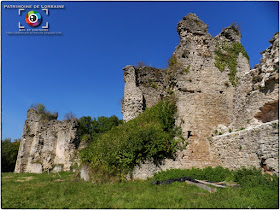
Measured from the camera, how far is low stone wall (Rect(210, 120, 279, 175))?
19.3 ft

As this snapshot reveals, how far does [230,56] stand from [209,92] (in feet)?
8.74

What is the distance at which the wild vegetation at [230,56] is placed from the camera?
997cm

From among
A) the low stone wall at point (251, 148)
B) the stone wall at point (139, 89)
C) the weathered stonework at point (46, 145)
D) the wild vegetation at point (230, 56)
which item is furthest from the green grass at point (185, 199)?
the weathered stonework at point (46, 145)

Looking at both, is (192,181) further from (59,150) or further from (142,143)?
(59,150)

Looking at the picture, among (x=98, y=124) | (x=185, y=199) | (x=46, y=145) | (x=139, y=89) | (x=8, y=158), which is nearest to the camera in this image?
(x=185, y=199)

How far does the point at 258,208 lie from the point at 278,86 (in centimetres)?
462

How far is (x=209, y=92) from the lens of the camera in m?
9.45

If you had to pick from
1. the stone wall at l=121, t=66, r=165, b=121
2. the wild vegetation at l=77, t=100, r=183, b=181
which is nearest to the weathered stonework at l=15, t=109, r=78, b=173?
the stone wall at l=121, t=66, r=165, b=121

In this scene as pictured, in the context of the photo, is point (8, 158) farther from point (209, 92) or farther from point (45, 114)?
point (209, 92)

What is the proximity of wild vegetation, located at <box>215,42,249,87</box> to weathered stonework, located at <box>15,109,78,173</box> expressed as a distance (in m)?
17.0

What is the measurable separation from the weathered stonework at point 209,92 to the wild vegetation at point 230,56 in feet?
0.54

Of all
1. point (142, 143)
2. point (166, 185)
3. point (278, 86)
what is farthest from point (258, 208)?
point (142, 143)

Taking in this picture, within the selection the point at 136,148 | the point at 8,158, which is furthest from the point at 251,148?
the point at 8,158

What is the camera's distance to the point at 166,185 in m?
6.71
